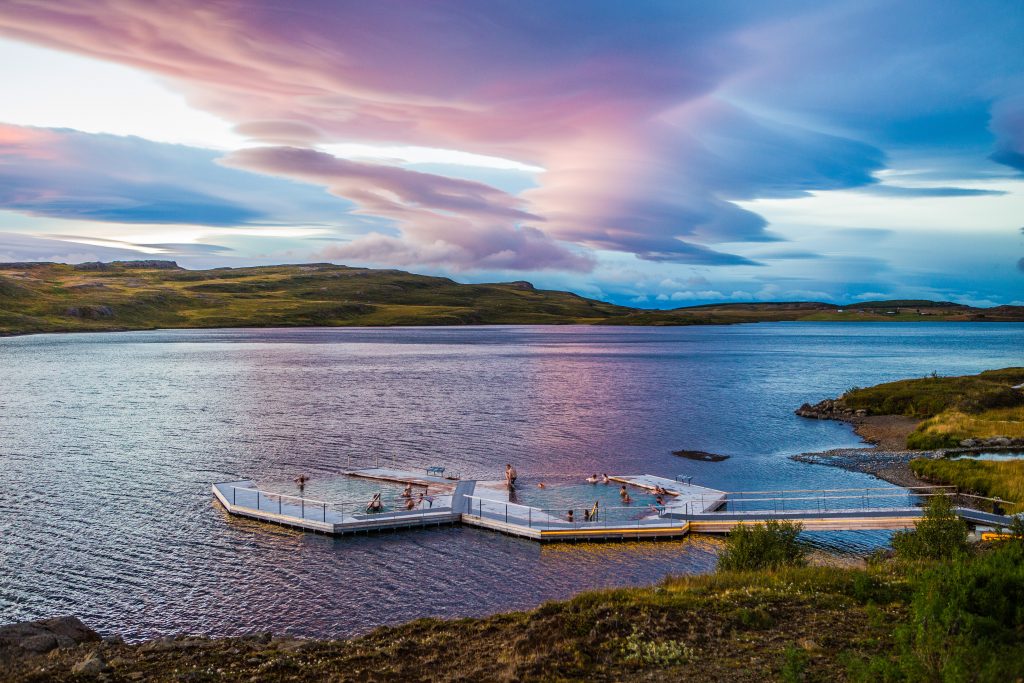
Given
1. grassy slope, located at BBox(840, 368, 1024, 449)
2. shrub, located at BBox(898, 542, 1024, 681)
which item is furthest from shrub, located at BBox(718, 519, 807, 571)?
grassy slope, located at BBox(840, 368, 1024, 449)

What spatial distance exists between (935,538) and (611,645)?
17.5m

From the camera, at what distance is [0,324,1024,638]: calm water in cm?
3077

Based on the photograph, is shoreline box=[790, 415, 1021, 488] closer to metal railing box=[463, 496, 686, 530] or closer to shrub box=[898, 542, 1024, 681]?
metal railing box=[463, 496, 686, 530]

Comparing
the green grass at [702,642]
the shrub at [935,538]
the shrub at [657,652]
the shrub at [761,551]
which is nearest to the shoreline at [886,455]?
the shrub at [935,538]

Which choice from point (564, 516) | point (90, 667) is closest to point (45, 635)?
point (90, 667)

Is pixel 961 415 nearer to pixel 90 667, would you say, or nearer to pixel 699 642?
pixel 699 642

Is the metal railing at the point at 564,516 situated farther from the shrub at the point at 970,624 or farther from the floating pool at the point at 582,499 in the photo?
the shrub at the point at 970,624

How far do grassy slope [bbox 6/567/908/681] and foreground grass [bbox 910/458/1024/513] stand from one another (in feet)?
83.2

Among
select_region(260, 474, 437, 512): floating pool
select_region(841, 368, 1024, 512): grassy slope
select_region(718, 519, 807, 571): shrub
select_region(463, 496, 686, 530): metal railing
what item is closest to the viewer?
select_region(718, 519, 807, 571): shrub

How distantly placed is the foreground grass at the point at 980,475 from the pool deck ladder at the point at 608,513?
1722mm

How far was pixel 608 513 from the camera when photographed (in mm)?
42531

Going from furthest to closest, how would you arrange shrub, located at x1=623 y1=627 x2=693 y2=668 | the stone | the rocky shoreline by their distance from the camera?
the rocky shoreline
the stone
shrub, located at x1=623 y1=627 x2=693 y2=668

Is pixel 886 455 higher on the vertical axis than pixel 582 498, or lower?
higher

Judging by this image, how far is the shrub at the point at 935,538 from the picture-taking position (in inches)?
1109
